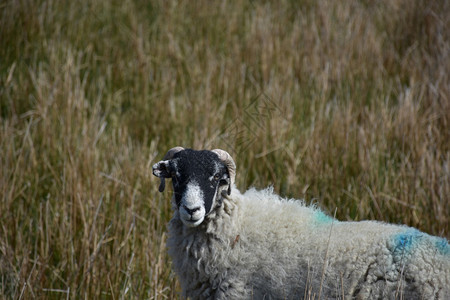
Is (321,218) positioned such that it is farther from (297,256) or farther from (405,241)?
(405,241)

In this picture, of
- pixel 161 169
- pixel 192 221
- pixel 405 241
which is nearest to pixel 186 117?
pixel 161 169

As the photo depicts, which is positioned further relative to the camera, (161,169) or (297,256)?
(161,169)

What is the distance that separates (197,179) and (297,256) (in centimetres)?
63

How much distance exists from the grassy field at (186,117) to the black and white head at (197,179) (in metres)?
0.84

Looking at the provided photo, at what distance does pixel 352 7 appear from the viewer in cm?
757

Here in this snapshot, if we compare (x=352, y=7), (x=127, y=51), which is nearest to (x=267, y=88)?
(x=127, y=51)

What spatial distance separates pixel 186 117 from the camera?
5348 millimetres

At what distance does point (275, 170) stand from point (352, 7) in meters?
3.84

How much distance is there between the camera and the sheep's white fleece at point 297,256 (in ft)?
8.55

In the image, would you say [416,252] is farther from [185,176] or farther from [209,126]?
A: [209,126]

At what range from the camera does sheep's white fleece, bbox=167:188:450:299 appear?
2605 millimetres

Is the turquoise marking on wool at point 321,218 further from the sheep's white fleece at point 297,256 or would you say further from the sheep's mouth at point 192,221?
the sheep's mouth at point 192,221

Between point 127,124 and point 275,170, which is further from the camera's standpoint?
point 127,124

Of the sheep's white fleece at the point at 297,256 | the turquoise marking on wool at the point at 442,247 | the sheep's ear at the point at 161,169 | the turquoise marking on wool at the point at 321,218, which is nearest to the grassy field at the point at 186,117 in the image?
the sheep's white fleece at the point at 297,256
